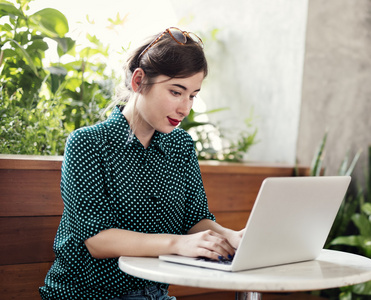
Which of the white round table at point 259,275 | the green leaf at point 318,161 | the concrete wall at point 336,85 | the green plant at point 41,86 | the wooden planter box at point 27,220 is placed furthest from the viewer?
the concrete wall at point 336,85

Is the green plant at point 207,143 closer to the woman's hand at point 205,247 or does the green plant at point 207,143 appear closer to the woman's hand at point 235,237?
the woman's hand at point 235,237

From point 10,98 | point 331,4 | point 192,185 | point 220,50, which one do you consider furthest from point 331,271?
point 220,50

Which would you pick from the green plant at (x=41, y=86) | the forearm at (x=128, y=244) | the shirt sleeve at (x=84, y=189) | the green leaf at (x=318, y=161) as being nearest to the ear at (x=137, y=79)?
the shirt sleeve at (x=84, y=189)

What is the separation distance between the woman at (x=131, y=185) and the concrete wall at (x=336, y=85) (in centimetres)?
185

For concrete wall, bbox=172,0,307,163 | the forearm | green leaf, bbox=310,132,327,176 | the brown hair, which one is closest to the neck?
the brown hair

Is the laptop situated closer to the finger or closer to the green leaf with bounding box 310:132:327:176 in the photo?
the finger

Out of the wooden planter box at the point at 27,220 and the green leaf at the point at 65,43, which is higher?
the green leaf at the point at 65,43

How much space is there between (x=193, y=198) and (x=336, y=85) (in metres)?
2.08

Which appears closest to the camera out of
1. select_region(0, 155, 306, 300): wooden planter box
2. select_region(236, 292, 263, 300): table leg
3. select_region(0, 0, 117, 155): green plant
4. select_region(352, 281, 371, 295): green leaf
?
select_region(236, 292, 263, 300): table leg

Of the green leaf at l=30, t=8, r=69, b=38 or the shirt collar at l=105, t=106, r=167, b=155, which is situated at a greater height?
the green leaf at l=30, t=8, r=69, b=38

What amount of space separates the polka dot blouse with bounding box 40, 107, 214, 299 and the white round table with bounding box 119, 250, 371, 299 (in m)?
0.22

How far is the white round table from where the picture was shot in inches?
45.8

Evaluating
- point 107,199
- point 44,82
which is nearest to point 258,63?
point 44,82

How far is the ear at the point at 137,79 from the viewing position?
1.70 metres
